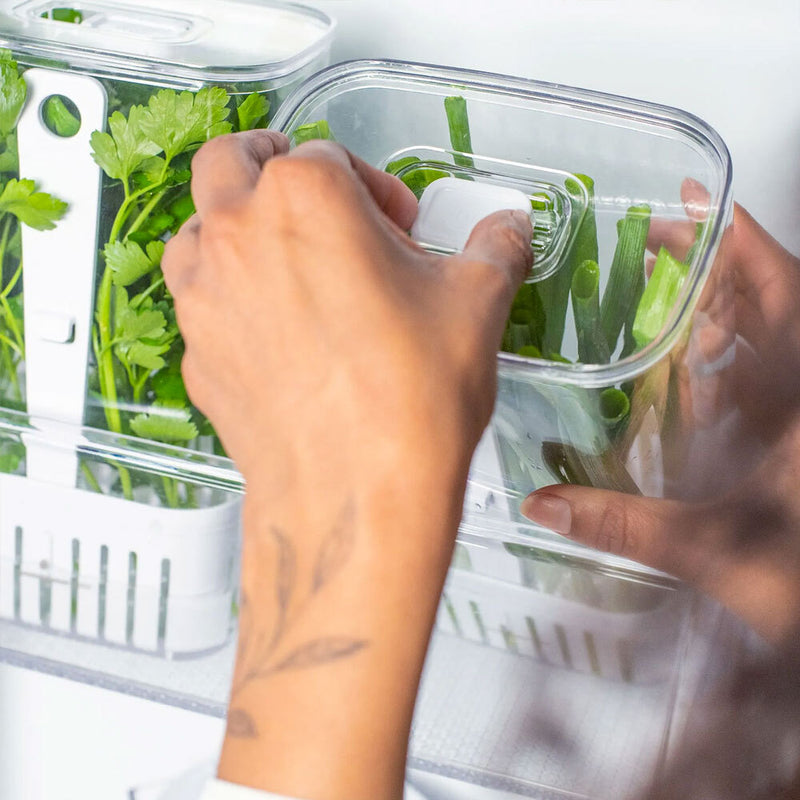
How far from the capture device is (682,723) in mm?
589

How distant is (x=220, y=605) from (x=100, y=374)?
17 cm

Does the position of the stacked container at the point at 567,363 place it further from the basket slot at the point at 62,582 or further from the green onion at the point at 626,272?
the basket slot at the point at 62,582

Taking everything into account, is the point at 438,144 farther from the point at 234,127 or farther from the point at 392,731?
the point at 392,731

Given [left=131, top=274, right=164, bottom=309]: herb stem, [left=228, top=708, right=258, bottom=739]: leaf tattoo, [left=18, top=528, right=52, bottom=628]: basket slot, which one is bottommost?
[left=18, top=528, right=52, bottom=628]: basket slot

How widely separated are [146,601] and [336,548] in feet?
0.95

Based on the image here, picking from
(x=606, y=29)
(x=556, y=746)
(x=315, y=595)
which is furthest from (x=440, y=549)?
(x=606, y=29)

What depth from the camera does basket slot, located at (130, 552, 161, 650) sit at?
618 millimetres

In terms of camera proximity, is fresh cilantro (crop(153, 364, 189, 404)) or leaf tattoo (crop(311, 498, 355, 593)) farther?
fresh cilantro (crop(153, 364, 189, 404))

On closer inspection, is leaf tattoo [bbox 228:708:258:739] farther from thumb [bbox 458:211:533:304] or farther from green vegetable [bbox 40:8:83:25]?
green vegetable [bbox 40:8:83:25]

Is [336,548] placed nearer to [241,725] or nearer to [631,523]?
[241,725]

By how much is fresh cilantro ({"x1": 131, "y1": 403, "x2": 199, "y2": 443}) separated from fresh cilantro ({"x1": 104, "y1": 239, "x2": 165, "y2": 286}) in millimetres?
90

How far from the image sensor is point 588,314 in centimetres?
50

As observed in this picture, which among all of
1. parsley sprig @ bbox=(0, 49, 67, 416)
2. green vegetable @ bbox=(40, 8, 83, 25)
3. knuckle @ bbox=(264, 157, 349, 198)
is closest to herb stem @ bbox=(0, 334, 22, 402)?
parsley sprig @ bbox=(0, 49, 67, 416)

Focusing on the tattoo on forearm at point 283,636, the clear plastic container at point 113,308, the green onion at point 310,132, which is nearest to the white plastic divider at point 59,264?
the clear plastic container at point 113,308
